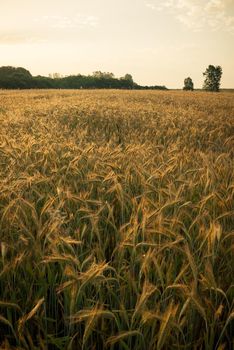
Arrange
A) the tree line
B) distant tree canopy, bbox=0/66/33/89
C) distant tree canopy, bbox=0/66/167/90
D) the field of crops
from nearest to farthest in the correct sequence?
the field of crops, distant tree canopy, bbox=0/66/33/89, distant tree canopy, bbox=0/66/167/90, the tree line

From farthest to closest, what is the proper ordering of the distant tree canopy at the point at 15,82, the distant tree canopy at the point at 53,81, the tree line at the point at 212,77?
1. the tree line at the point at 212,77
2. the distant tree canopy at the point at 53,81
3. the distant tree canopy at the point at 15,82

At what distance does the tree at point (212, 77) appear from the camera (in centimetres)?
8575

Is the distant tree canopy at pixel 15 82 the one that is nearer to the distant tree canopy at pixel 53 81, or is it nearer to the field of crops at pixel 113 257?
the distant tree canopy at pixel 53 81

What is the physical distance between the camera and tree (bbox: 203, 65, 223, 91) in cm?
8575

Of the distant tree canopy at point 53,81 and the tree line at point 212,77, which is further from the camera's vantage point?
the tree line at point 212,77

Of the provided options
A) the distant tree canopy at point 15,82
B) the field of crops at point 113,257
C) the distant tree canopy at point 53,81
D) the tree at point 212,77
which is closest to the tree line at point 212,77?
the tree at point 212,77

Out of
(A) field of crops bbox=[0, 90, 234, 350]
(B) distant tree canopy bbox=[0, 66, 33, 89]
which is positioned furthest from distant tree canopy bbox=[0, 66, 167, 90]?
(A) field of crops bbox=[0, 90, 234, 350]

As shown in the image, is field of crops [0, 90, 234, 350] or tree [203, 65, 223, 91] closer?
field of crops [0, 90, 234, 350]

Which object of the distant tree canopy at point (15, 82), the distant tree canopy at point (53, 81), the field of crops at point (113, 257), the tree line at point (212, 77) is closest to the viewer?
the field of crops at point (113, 257)

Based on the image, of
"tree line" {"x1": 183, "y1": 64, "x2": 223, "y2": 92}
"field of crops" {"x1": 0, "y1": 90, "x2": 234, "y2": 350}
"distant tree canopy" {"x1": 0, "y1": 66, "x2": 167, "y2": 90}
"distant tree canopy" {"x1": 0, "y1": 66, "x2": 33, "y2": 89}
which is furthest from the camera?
"tree line" {"x1": 183, "y1": 64, "x2": 223, "y2": 92}

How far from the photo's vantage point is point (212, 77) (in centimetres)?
8656

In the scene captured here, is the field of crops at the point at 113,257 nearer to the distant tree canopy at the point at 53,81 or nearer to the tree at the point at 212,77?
the distant tree canopy at the point at 53,81

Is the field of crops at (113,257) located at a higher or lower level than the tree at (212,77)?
lower

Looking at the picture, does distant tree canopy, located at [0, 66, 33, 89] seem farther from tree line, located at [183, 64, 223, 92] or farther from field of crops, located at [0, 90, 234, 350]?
field of crops, located at [0, 90, 234, 350]
